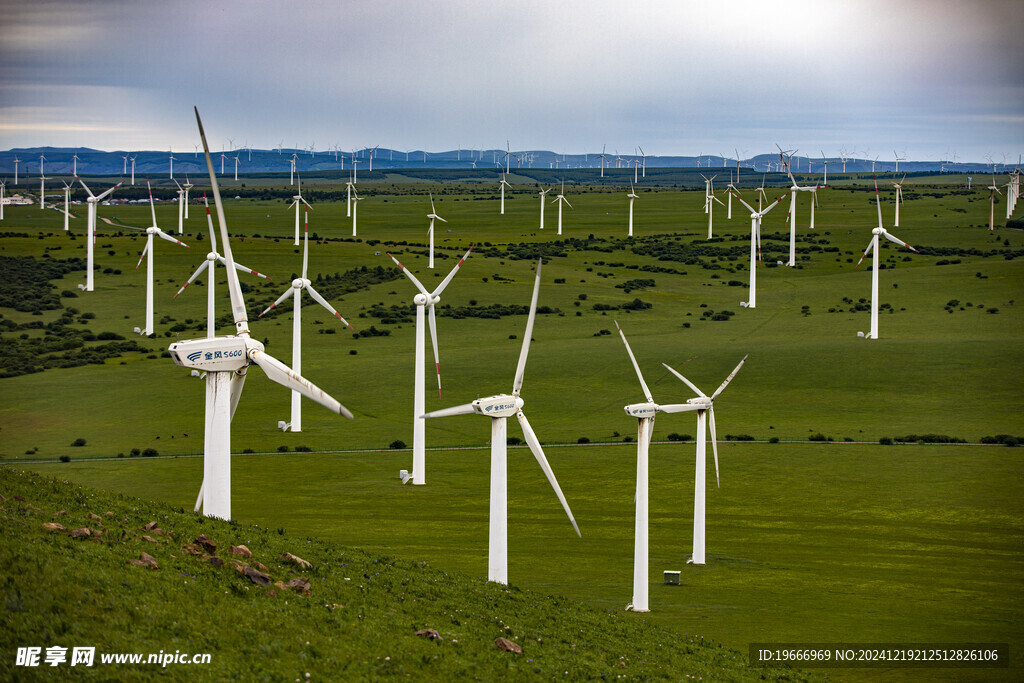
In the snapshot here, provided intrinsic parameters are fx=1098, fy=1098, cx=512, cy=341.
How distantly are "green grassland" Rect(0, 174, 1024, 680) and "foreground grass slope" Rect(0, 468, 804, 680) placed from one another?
10.5 metres

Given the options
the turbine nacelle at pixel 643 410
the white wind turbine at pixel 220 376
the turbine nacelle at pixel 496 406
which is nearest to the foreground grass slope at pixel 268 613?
the white wind turbine at pixel 220 376

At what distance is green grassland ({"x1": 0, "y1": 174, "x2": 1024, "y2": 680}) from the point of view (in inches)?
2180


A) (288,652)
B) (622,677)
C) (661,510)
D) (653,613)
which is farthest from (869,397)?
(288,652)

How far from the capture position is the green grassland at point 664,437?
55.4 m

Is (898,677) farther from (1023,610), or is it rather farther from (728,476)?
(728,476)

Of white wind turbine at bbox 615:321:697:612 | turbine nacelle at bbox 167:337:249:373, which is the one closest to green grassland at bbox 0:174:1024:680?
white wind turbine at bbox 615:321:697:612

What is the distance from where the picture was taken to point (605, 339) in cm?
14662

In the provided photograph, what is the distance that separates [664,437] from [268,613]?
7155 cm

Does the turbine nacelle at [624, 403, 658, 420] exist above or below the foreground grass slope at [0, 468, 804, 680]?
above

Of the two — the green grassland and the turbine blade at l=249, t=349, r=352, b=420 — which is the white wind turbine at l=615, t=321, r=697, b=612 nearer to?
the green grassland

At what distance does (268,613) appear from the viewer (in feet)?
94.9

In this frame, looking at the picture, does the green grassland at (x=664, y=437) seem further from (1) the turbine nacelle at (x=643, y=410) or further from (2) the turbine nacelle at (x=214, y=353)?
(2) the turbine nacelle at (x=214, y=353)

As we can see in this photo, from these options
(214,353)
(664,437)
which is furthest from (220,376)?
(664,437)

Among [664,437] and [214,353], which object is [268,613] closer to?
Answer: [214,353]
